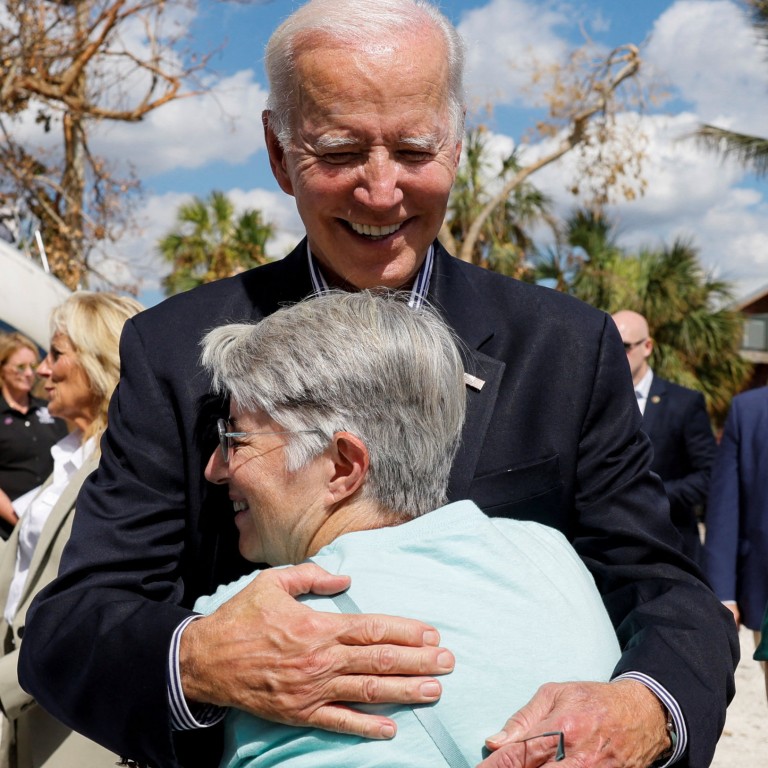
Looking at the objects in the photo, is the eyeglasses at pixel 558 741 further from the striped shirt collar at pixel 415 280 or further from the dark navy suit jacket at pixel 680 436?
the dark navy suit jacket at pixel 680 436

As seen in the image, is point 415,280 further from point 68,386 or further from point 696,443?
point 696,443

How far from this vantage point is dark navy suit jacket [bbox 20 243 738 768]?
1749mm

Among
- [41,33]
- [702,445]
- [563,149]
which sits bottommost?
[702,445]

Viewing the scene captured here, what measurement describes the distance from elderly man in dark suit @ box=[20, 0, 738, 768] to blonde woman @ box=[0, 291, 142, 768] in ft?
5.82

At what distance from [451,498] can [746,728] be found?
19.8 ft

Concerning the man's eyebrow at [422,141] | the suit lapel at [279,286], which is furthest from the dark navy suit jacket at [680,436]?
the man's eyebrow at [422,141]

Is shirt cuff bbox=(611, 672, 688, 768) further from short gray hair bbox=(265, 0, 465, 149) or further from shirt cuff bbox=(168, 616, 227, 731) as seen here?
short gray hair bbox=(265, 0, 465, 149)

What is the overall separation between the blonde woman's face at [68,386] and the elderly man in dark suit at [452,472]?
7.16 feet

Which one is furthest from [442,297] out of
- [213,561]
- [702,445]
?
[702,445]

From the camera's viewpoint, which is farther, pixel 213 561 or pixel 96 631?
pixel 213 561

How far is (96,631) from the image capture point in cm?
175

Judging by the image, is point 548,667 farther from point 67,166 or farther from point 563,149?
point 563,149

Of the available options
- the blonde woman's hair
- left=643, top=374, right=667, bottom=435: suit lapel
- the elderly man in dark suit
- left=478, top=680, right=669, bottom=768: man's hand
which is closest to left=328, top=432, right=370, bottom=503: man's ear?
the elderly man in dark suit

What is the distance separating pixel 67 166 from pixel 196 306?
1062cm
